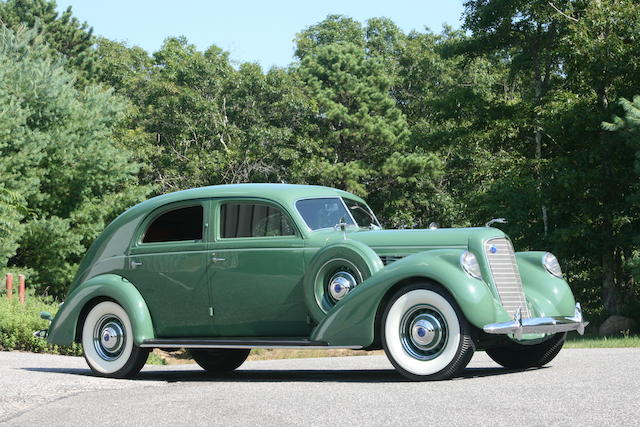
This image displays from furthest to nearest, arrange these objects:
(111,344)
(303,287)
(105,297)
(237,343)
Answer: (105,297) < (111,344) < (237,343) < (303,287)

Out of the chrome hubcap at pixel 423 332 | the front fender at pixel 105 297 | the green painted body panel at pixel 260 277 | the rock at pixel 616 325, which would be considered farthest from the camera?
the rock at pixel 616 325

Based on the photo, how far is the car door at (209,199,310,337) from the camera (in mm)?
9273

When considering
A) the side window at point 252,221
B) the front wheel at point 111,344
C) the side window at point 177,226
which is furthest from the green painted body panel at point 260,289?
the front wheel at point 111,344

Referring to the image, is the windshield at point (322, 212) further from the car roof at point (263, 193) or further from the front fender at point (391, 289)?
the front fender at point (391, 289)

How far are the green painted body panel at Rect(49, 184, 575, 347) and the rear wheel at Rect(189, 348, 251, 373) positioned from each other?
3.98 ft

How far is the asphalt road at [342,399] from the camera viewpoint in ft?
20.7

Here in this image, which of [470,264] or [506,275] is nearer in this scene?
[470,264]

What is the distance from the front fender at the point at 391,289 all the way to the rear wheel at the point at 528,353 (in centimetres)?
136

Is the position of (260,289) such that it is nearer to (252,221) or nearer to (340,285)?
(252,221)

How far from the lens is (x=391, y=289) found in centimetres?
848

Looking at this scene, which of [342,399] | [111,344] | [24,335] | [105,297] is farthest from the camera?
[24,335]

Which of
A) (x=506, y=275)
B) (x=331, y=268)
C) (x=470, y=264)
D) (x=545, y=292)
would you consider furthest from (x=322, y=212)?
(x=545, y=292)

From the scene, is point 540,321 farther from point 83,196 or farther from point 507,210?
point 83,196

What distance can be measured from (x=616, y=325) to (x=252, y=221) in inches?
787
